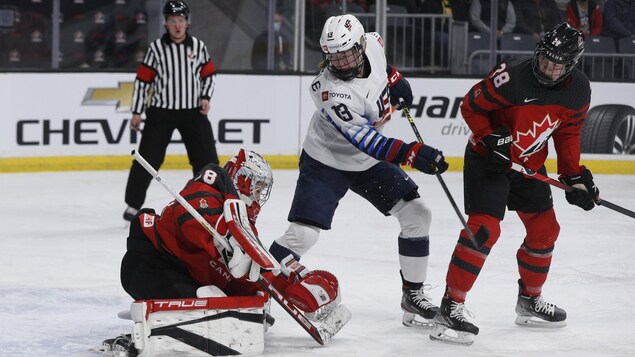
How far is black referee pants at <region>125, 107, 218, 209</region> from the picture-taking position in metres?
6.57

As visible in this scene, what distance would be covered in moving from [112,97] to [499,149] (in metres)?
4.79

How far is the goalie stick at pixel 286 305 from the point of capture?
3.72m

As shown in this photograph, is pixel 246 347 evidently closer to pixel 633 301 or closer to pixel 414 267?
pixel 414 267

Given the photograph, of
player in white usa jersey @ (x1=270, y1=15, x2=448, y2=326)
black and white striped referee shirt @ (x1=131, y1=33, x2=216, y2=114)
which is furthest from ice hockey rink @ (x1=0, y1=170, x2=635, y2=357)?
black and white striped referee shirt @ (x1=131, y1=33, x2=216, y2=114)

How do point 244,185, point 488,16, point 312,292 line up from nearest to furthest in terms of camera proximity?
point 244,185 < point 312,292 < point 488,16

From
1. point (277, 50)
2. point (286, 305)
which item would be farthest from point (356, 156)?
point (277, 50)

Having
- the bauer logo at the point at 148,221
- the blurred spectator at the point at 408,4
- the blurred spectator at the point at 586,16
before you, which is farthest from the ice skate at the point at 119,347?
the blurred spectator at the point at 586,16

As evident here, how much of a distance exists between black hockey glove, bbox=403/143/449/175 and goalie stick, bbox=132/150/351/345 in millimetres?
562

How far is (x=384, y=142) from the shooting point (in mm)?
4047

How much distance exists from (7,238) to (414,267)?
8.38ft

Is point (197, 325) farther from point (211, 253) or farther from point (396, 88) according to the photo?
point (396, 88)

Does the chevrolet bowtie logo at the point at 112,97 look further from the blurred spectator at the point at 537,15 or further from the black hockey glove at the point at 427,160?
the black hockey glove at the point at 427,160

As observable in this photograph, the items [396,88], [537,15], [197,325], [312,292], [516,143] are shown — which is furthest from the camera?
[537,15]

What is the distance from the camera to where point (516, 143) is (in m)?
4.20
